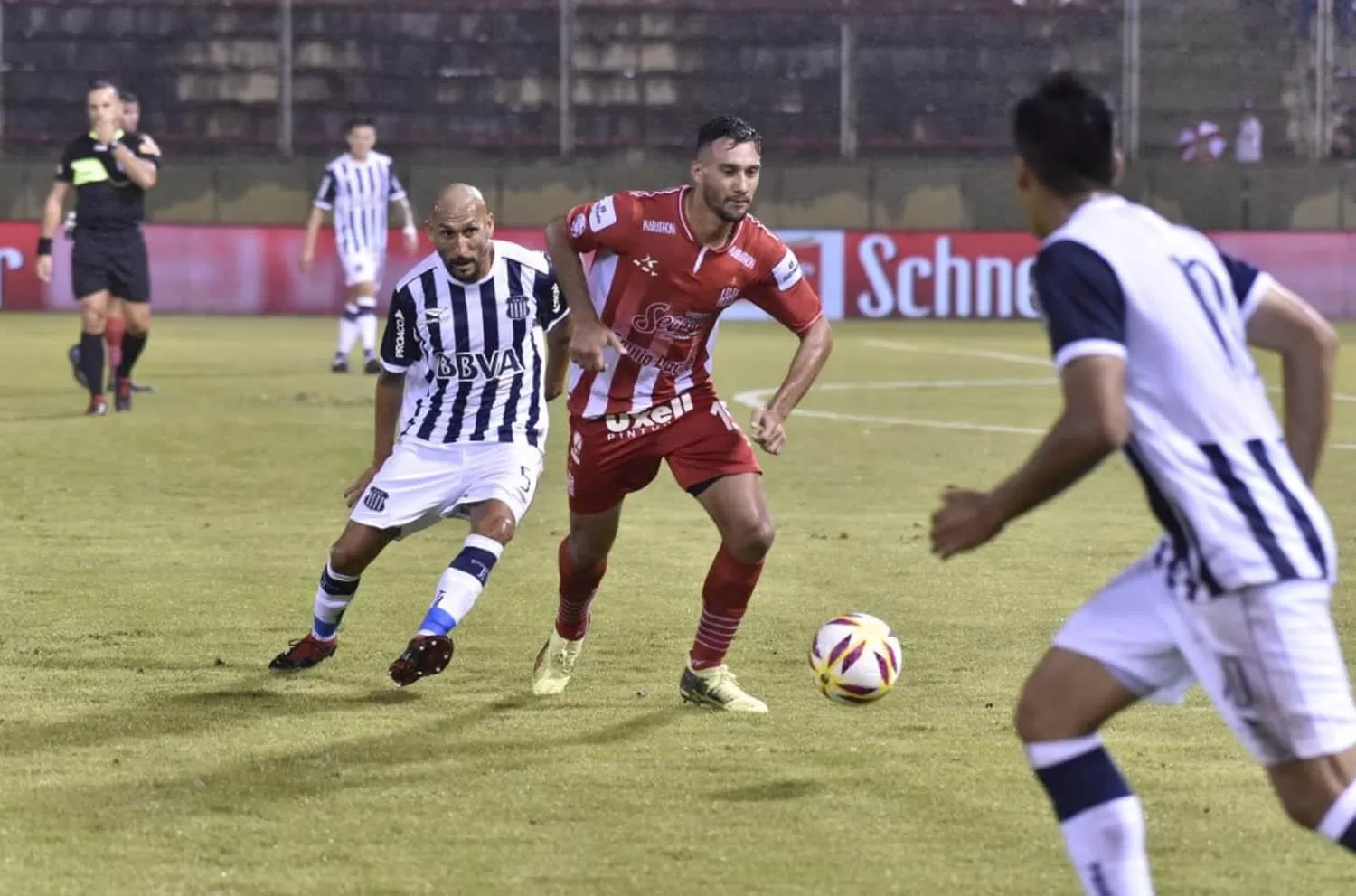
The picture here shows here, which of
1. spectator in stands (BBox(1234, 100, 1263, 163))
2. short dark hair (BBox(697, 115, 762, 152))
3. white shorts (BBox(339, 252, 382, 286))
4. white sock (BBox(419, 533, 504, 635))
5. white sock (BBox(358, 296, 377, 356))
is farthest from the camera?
spectator in stands (BBox(1234, 100, 1263, 163))

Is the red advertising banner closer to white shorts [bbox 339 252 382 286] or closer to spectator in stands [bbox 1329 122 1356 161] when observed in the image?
spectator in stands [bbox 1329 122 1356 161]

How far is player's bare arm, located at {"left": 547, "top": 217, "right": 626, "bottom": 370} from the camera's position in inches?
264

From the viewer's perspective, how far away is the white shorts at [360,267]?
19469 millimetres

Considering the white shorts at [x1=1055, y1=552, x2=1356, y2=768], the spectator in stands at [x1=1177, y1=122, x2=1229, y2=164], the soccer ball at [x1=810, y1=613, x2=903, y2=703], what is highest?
the spectator in stands at [x1=1177, y1=122, x2=1229, y2=164]

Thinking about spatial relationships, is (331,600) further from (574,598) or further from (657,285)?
(657,285)

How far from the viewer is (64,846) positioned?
5234 millimetres

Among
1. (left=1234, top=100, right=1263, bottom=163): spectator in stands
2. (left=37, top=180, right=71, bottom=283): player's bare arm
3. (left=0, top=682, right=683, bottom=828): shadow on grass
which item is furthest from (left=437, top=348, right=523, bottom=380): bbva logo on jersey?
(left=1234, top=100, right=1263, bottom=163): spectator in stands

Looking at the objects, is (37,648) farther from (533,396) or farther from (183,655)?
(533,396)

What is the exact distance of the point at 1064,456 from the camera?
3811 mm

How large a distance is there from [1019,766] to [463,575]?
195 centimetres

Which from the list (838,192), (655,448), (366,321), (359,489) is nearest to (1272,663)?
(655,448)

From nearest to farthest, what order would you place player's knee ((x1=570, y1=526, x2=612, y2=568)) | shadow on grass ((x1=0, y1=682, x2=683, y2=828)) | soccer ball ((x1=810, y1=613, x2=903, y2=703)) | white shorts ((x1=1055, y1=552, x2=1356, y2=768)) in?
white shorts ((x1=1055, y1=552, x2=1356, y2=768))
shadow on grass ((x1=0, y1=682, x2=683, y2=828))
soccer ball ((x1=810, y1=613, x2=903, y2=703))
player's knee ((x1=570, y1=526, x2=612, y2=568))

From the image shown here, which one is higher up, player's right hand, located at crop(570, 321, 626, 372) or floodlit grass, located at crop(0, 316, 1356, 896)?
player's right hand, located at crop(570, 321, 626, 372)

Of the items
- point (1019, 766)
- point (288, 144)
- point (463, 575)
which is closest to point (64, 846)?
point (463, 575)
